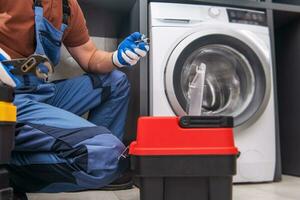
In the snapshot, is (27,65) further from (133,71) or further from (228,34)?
(228,34)

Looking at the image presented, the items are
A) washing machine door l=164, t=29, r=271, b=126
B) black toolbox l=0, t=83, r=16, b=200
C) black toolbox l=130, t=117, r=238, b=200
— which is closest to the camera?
black toolbox l=0, t=83, r=16, b=200

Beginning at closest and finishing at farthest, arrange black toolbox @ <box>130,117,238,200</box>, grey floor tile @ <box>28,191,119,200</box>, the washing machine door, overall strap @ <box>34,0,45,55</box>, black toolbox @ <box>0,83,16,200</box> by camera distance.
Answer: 1. black toolbox @ <box>0,83,16,200</box>
2. black toolbox @ <box>130,117,238,200</box>
3. overall strap @ <box>34,0,45,55</box>
4. grey floor tile @ <box>28,191,119,200</box>
5. the washing machine door

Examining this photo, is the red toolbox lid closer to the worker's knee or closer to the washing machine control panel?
the worker's knee

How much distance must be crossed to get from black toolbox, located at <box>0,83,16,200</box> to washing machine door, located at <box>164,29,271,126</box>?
777mm

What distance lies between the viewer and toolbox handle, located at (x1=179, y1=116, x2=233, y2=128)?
2.98 ft

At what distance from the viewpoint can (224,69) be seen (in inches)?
63.5

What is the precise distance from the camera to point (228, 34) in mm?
1518

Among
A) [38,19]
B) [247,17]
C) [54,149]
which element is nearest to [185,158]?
[54,149]

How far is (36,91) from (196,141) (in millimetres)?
513

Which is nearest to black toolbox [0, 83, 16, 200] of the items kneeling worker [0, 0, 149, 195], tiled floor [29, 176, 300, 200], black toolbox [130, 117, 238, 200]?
kneeling worker [0, 0, 149, 195]

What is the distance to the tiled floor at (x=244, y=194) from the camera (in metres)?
1.26

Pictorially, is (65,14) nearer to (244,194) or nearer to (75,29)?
(75,29)

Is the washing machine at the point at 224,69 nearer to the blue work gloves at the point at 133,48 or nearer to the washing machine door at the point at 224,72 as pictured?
the washing machine door at the point at 224,72

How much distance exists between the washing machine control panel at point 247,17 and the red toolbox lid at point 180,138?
826 millimetres
